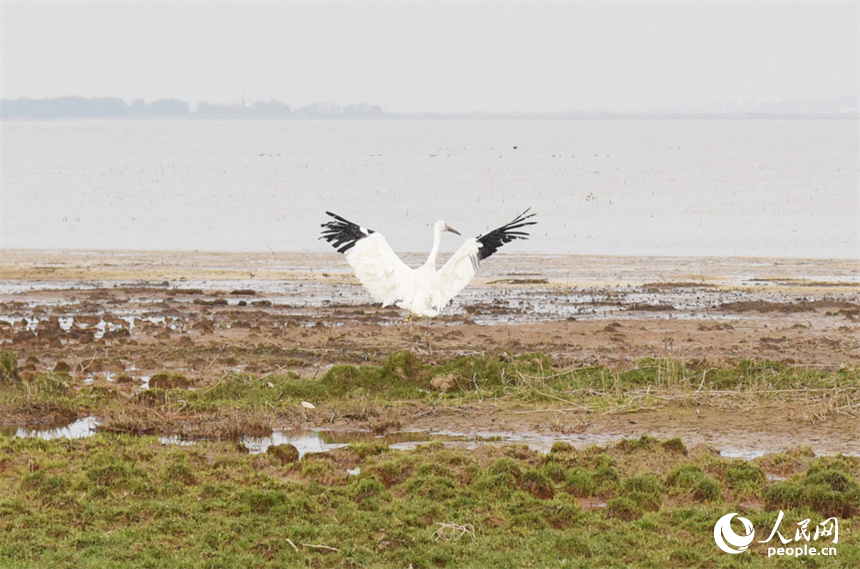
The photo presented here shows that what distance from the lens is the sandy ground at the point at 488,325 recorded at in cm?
1185

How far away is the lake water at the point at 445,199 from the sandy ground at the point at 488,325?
29.4 ft

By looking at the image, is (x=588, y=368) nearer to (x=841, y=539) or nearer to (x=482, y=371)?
(x=482, y=371)

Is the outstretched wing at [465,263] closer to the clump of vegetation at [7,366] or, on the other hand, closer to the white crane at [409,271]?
the white crane at [409,271]

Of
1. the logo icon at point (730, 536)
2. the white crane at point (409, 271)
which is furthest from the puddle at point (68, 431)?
the logo icon at point (730, 536)

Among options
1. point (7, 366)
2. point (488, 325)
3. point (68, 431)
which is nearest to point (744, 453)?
point (68, 431)

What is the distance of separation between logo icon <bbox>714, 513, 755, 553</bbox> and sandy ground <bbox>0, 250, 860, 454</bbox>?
286cm

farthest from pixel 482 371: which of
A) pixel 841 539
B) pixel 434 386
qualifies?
pixel 841 539

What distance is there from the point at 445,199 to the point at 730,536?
51.8 m

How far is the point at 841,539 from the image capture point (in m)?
7.70

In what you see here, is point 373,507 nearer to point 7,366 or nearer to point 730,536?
point 730,536

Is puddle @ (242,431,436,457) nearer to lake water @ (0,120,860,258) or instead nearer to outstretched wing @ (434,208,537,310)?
outstretched wing @ (434,208,537,310)

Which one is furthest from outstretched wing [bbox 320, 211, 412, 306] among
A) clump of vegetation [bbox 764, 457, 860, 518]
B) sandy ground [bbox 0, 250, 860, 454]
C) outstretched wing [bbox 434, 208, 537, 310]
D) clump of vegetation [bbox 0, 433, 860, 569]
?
clump of vegetation [bbox 764, 457, 860, 518]

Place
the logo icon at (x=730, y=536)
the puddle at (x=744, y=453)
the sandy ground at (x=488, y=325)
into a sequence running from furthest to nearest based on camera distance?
the sandy ground at (x=488, y=325) < the puddle at (x=744, y=453) < the logo icon at (x=730, y=536)

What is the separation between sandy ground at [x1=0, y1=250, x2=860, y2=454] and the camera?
38.9 ft
